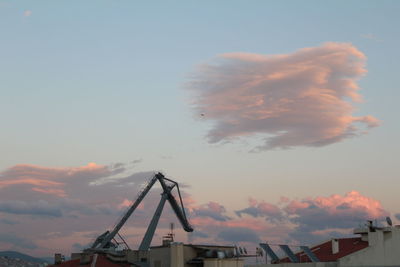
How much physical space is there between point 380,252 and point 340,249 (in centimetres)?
1217

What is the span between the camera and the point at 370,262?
269 feet

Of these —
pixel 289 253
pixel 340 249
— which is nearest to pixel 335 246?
pixel 340 249

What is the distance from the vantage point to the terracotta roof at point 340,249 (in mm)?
88669

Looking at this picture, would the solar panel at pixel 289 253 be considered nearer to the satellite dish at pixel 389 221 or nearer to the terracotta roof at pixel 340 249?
the terracotta roof at pixel 340 249

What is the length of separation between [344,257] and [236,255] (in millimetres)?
19215

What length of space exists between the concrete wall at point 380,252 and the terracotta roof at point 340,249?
4280 millimetres

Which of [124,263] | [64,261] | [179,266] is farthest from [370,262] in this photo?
[64,261]

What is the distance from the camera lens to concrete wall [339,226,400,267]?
81.4 m

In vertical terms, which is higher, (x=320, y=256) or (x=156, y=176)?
(x=156, y=176)

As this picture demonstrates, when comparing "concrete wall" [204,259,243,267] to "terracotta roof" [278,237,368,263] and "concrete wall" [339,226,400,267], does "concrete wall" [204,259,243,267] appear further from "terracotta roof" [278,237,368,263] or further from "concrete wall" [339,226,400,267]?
"concrete wall" [339,226,400,267]

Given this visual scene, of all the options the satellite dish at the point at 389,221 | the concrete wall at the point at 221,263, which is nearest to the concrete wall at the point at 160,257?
the concrete wall at the point at 221,263

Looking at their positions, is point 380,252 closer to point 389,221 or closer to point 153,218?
point 389,221

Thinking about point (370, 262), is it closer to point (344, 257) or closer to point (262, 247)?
point (344, 257)

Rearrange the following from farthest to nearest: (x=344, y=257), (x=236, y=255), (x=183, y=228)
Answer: (x=183, y=228), (x=236, y=255), (x=344, y=257)
